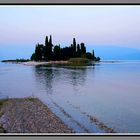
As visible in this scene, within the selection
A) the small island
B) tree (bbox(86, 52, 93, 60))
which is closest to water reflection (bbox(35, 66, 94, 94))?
the small island

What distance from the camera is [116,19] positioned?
23.2 feet

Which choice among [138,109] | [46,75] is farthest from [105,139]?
[46,75]

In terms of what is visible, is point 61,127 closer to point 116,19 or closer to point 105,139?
point 105,139

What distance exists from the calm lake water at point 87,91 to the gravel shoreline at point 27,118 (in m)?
0.21

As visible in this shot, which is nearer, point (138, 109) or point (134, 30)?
point (134, 30)

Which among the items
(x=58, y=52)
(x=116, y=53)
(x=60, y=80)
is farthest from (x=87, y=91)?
(x=116, y=53)

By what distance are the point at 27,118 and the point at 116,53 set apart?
75.6 inches

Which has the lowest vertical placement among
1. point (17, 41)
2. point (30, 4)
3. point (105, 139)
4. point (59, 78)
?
point (105, 139)

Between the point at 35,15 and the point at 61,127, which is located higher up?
the point at 35,15

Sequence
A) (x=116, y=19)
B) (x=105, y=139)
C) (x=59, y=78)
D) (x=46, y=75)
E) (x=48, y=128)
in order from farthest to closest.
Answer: (x=59, y=78) → (x=46, y=75) → (x=116, y=19) → (x=48, y=128) → (x=105, y=139)

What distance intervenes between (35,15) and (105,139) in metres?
2.39

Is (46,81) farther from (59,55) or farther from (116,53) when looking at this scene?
(116,53)

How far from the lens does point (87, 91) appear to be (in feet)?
30.6

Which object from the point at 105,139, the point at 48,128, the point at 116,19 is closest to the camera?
the point at 105,139
